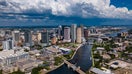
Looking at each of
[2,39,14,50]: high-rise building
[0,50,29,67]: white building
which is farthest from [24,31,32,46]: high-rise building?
[0,50,29,67]: white building

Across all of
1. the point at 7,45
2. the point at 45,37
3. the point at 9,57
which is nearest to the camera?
the point at 9,57

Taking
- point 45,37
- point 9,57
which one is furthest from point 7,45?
point 45,37

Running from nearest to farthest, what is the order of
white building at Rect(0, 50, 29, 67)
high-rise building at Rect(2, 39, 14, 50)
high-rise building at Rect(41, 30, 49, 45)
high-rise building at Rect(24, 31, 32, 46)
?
white building at Rect(0, 50, 29, 67) → high-rise building at Rect(2, 39, 14, 50) → high-rise building at Rect(24, 31, 32, 46) → high-rise building at Rect(41, 30, 49, 45)

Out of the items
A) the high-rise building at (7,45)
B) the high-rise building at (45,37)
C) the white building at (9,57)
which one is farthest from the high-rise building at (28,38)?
the white building at (9,57)

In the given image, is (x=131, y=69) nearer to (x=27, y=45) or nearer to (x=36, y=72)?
(x=36, y=72)

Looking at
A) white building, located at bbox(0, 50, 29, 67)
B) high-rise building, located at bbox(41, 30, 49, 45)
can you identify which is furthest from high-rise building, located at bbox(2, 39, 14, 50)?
high-rise building, located at bbox(41, 30, 49, 45)

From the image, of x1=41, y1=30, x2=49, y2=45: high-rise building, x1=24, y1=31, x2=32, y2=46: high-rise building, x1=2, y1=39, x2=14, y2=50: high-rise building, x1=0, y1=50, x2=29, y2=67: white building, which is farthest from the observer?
x1=41, y1=30, x2=49, y2=45: high-rise building

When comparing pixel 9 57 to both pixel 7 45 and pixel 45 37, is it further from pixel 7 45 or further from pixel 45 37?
pixel 45 37

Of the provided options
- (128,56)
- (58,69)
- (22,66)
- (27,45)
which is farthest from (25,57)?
(128,56)

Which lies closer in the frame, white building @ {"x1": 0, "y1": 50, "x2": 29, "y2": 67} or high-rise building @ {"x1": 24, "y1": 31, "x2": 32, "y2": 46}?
white building @ {"x1": 0, "y1": 50, "x2": 29, "y2": 67}

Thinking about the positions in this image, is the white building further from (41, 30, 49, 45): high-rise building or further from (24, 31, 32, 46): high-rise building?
(41, 30, 49, 45): high-rise building

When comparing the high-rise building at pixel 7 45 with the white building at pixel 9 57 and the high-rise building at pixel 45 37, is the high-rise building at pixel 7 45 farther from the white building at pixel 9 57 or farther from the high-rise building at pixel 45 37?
the high-rise building at pixel 45 37
